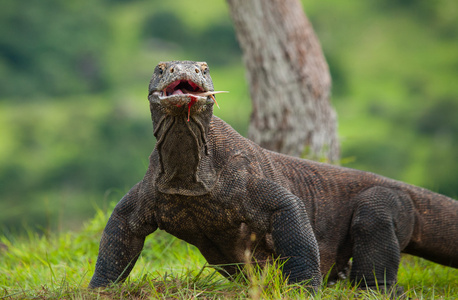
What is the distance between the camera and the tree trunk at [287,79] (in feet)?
26.5

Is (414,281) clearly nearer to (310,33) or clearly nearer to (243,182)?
(243,182)

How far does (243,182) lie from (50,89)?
57.3m

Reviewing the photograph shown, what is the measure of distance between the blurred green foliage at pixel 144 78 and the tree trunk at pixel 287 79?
3141 cm

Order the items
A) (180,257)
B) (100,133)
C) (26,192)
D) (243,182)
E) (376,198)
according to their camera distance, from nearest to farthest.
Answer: (243,182), (376,198), (180,257), (26,192), (100,133)

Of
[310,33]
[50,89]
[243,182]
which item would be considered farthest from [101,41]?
[243,182]

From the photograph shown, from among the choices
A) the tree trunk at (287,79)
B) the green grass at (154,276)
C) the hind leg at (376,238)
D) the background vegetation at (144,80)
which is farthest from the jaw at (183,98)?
the background vegetation at (144,80)

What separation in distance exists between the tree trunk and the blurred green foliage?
31405 millimetres

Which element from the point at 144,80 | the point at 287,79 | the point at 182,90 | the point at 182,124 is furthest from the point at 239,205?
the point at 144,80

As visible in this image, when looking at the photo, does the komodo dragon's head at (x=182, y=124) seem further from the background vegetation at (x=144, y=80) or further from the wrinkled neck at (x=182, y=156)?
the background vegetation at (x=144, y=80)

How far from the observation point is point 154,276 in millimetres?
4668

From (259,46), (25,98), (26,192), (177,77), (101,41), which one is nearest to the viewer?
(177,77)

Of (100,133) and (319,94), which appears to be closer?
(319,94)

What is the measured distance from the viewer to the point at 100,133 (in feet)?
171

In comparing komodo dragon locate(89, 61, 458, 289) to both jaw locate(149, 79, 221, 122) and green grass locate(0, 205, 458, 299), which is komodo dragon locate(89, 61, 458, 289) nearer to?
jaw locate(149, 79, 221, 122)
